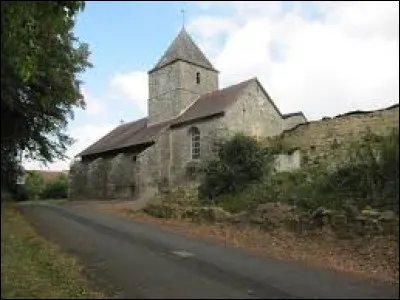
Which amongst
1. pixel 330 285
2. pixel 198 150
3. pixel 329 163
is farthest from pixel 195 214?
pixel 330 285

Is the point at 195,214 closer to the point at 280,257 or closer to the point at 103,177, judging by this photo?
the point at 280,257

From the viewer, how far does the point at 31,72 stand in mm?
8797

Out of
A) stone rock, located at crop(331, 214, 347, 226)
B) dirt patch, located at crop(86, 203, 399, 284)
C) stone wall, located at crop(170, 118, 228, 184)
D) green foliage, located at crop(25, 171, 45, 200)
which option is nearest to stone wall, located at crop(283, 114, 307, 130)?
stone wall, located at crop(170, 118, 228, 184)

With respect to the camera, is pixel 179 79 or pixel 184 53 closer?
pixel 179 79

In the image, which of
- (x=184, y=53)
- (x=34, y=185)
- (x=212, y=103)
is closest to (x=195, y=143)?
(x=212, y=103)

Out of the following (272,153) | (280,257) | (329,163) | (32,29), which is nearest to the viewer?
(32,29)

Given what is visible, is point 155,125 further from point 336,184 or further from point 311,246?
point 311,246

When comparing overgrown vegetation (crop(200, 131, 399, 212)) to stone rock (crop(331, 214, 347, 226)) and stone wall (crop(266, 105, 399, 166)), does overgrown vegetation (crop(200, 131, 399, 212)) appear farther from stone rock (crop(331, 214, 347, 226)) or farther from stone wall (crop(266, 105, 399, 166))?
stone wall (crop(266, 105, 399, 166))

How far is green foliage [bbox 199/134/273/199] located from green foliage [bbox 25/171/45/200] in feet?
61.5

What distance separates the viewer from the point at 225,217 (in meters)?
19.7

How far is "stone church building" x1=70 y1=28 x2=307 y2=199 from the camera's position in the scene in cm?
3316

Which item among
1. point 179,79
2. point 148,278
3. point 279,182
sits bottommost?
point 148,278

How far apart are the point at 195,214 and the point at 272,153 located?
5.52 meters

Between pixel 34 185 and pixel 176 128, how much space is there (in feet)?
104
